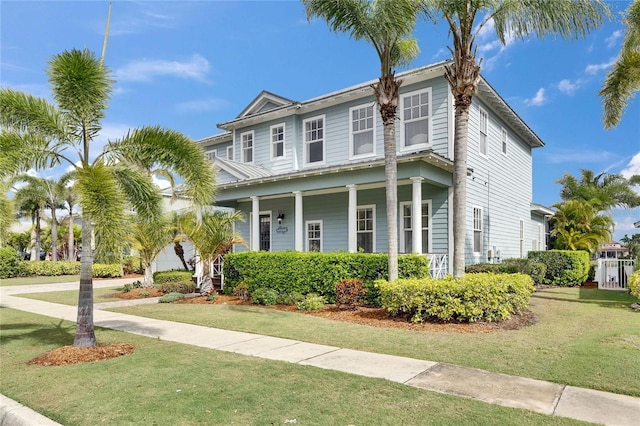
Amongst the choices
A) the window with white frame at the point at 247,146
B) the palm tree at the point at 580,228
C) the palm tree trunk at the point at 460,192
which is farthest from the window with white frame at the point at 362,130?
the palm tree at the point at 580,228

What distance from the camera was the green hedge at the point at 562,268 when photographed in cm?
1662

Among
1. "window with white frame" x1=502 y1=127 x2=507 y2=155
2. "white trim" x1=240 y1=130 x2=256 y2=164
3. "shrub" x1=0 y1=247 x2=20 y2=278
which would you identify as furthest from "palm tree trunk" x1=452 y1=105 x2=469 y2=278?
"shrub" x1=0 y1=247 x2=20 y2=278

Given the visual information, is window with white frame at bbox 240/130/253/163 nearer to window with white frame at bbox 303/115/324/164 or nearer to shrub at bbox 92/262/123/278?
window with white frame at bbox 303/115/324/164

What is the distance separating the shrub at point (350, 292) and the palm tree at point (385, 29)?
1.14 m

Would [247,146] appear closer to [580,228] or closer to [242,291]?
[242,291]

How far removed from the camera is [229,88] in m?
16.8

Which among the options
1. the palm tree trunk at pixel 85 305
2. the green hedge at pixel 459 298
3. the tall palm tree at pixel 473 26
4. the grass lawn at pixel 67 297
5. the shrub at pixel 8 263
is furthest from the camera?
the shrub at pixel 8 263

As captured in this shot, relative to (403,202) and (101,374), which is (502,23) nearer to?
(403,202)

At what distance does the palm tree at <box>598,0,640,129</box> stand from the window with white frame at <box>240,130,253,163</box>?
14.4 meters

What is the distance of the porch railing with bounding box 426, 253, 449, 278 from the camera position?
1311cm

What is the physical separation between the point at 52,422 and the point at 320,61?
14.2m

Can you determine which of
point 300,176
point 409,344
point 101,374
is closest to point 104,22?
point 101,374

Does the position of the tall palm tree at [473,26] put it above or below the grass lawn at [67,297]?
above

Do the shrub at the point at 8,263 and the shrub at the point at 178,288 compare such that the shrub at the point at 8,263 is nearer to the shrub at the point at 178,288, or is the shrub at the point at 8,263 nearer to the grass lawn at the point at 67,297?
the grass lawn at the point at 67,297
